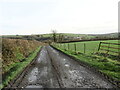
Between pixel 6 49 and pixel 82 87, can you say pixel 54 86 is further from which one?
pixel 6 49

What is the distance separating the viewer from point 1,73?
9414mm

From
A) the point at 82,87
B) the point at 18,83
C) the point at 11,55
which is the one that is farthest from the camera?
the point at 11,55

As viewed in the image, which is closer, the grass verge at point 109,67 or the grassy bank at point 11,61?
the grass verge at point 109,67

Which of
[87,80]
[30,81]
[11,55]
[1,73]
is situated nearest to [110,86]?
[87,80]

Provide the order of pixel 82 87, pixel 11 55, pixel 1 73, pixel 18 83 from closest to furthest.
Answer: pixel 82 87 → pixel 18 83 → pixel 1 73 → pixel 11 55

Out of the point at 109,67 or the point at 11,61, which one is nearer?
the point at 109,67

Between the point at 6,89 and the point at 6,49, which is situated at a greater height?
the point at 6,49

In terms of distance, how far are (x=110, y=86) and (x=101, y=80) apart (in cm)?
91

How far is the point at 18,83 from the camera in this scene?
7191 mm

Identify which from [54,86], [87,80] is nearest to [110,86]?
[87,80]

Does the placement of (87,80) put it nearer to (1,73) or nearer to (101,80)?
(101,80)

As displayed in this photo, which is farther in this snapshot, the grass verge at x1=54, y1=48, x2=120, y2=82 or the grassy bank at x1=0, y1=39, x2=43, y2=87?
the grassy bank at x1=0, y1=39, x2=43, y2=87

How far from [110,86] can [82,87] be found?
4.90 feet

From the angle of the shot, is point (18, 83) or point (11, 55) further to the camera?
point (11, 55)
